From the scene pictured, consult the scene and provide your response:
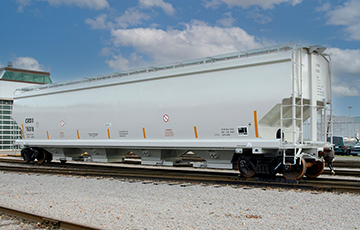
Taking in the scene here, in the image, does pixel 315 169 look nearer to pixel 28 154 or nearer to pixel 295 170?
pixel 295 170

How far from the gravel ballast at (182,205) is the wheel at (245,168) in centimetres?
149

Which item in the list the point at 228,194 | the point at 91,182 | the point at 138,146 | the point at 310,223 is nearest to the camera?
the point at 310,223

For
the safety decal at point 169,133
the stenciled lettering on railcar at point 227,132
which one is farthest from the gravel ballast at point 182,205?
the safety decal at point 169,133

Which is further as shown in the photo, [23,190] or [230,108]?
[230,108]

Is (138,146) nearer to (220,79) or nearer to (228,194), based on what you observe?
A: (220,79)

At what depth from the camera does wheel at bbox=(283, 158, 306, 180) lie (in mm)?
9906

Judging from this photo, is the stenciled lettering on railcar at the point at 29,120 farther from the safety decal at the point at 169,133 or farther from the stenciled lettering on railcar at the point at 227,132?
the stenciled lettering on railcar at the point at 227,132

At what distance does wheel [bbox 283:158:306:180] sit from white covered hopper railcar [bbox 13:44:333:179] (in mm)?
30

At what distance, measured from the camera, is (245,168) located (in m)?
11.0

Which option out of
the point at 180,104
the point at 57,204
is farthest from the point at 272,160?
the point at 57,204

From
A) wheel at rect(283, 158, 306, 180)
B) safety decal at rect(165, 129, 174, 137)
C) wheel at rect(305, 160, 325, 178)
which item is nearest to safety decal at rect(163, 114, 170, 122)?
safety decal at rect(165, 129, 174, 137)

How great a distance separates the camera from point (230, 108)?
1094 centimetres

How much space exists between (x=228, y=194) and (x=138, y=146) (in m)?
5.63

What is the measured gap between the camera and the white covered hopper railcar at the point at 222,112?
10.2 m
